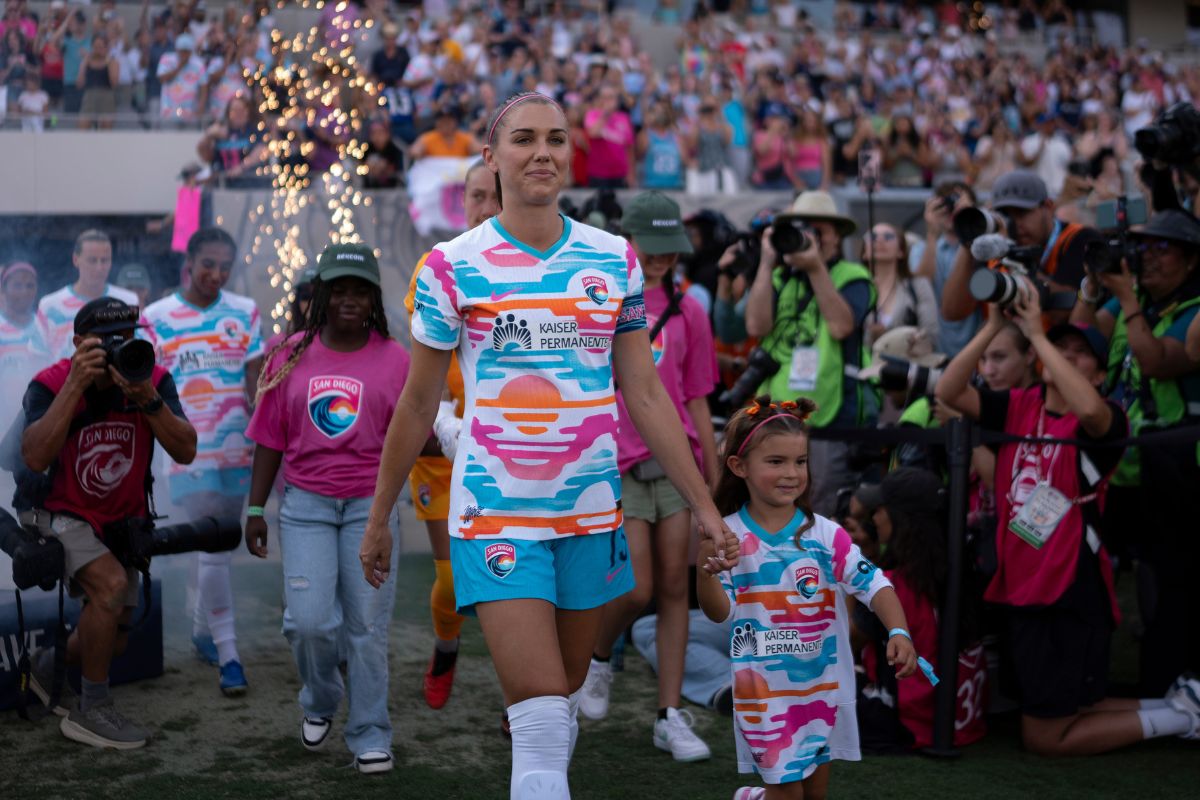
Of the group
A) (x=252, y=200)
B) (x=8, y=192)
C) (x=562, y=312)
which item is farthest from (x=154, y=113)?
(x=562, y=312)

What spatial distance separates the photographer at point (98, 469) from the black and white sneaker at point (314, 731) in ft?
2.14

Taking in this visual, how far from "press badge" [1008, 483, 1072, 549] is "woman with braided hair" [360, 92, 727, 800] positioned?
6.64 feet

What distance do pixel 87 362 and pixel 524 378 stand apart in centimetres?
221

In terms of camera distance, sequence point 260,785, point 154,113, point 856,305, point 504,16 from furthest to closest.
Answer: point 504,16 < point 154,113 < point 856,305 < point 260,785

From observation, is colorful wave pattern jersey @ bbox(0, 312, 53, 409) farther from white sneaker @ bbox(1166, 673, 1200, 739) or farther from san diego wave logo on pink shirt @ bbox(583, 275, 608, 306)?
white sneaker @ bbox(1166, 673, 1200, 739)

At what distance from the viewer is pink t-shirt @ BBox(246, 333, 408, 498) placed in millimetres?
4895

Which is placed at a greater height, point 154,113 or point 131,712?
point 154,113

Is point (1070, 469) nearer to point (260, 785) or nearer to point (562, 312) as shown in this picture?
point (562, 312)

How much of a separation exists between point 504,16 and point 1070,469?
13303 mm

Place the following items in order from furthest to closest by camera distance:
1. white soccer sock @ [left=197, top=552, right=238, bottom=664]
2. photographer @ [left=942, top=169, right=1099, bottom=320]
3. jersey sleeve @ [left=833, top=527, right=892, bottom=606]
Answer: photographer @ [left=942, top=169, right=1099, bottom=320] < white soccer sock @ [left=197, top=552, right=238, bottom=664] < jersey sleeve @ [left=833, top=527, right=892, bottom=606]

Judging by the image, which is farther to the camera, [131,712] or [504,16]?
[504,16]

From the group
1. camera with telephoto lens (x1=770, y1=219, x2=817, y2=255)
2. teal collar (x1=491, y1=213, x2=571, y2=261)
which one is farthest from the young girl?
camera with telephoto lens (x1=770, y1=219, x2=817, y2=255)

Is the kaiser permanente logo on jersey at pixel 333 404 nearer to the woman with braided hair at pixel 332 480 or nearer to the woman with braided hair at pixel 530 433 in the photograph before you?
the woman with braided hair at pixel 332 480

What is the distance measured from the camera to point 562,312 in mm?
3383
